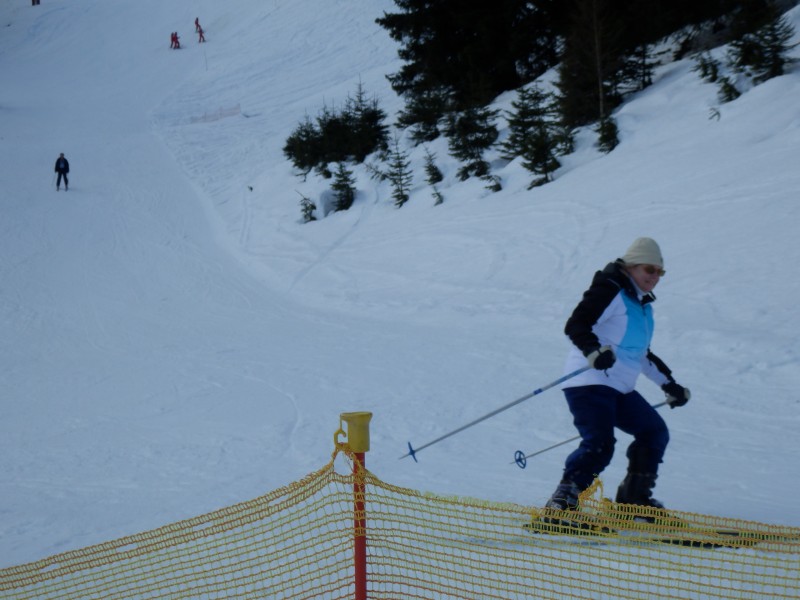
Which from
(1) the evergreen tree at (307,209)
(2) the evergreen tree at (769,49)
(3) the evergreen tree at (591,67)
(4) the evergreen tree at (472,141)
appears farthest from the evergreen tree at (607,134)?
(1) the evergreen tree at (307,209)

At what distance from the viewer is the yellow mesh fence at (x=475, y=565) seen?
3262 mm

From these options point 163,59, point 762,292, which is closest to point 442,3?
point 762,292

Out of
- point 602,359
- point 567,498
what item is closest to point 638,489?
point 567,498

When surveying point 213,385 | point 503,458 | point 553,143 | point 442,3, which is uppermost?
point 442,3

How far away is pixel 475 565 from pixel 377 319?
768cm

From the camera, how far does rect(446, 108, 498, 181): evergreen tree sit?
16.7 m

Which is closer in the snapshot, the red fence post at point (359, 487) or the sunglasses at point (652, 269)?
the red fence post at point (359, 487)

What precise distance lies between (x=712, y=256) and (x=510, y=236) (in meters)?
3.97

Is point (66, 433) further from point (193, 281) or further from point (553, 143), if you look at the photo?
point (553, 143)

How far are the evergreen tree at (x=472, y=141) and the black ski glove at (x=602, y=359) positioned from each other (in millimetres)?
13234

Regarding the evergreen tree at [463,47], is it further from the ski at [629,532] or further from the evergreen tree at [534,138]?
the ski at [629,532]

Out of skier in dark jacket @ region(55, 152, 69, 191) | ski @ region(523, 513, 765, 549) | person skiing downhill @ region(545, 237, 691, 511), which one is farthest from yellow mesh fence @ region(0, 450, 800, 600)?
skier in dark jacket @ region(55, 152, 69, 191)

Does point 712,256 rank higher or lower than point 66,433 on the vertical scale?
higher

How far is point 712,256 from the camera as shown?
966 centimetres
